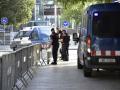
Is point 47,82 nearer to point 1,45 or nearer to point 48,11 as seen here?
point 1,45

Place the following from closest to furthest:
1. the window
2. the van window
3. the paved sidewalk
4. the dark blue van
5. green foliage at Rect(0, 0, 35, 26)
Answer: the paved sidewalk → the dark blue van → the van window → the window → green foliage at Rect(0, 0, 35, 26)

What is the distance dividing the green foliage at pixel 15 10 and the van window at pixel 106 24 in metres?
39.1

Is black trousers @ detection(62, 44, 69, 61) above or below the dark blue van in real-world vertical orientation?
below

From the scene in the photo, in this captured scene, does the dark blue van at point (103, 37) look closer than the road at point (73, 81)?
No

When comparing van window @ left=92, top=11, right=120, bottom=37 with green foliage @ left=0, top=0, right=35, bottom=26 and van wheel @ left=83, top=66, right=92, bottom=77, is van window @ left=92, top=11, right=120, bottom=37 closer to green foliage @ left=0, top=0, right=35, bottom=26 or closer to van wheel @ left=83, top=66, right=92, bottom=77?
van wheel @ left=83, top=66, right=92, bottom=77

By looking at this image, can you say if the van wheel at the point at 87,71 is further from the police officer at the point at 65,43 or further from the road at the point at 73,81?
the police officer at the point at 65,43

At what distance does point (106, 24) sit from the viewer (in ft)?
56.0

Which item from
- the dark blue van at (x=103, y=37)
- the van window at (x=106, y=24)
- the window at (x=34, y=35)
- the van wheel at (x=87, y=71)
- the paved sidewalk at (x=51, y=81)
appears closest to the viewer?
the paved sidewalk at (x=51, y=81)

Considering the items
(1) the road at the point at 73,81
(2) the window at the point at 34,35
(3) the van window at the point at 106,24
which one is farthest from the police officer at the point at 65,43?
(3) the van window at the point at 106,24

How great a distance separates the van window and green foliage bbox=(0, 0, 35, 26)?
3911cm

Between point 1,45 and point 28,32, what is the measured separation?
1441 cm

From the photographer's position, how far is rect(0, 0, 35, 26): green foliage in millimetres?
57375

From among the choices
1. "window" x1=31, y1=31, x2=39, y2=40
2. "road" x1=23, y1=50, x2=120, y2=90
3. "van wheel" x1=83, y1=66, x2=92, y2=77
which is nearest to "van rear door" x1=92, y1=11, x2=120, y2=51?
"van wheel" x1=83, y1=66, x2=92, y2=77

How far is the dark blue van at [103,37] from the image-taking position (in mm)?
16797
